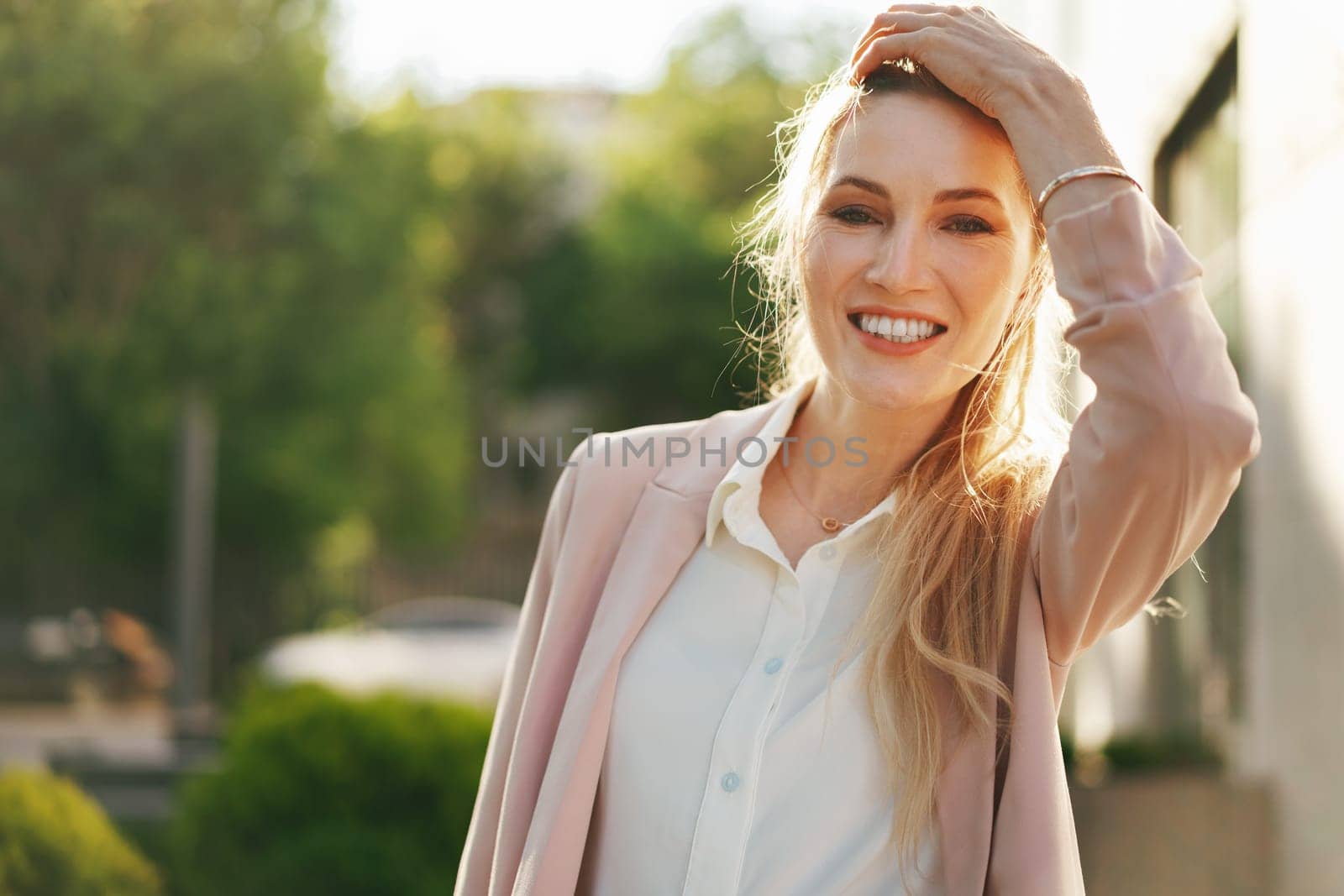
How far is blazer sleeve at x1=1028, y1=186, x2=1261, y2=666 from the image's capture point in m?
1.56

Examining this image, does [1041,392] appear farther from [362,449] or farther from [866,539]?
[362,449]

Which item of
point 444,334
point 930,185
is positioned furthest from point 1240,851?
point 444,334

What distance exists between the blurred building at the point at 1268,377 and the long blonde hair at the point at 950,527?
1963mm

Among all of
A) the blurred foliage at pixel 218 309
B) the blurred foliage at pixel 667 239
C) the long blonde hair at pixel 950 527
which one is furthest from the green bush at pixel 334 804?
the blurred foliage at pixel 667 239

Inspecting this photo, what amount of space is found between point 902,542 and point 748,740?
1.10 feet

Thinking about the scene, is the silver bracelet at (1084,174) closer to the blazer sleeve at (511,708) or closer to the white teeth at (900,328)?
the white teeth at (900,328)

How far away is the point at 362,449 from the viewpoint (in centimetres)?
1916

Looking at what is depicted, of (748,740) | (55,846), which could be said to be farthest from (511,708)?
(55,846)

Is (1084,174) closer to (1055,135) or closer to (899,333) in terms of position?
(1055,135)

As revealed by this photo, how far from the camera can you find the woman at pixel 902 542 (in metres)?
1.63

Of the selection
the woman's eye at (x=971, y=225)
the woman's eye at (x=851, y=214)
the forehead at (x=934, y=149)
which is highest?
the forehead at (x=934, y=149)

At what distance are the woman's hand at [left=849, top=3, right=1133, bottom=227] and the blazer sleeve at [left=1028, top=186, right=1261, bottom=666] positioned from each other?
59 millimetres

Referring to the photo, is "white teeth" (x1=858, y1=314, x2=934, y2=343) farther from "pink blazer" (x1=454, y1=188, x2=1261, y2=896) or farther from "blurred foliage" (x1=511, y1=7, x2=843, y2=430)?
"blurred foliage" (x1=511, y1=7, x2=843, y2=430)

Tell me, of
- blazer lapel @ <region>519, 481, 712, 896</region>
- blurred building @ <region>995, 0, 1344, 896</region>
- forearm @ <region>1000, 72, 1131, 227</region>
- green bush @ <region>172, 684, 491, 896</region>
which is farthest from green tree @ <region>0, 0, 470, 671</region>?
forearm @ <region>1000, 72, 1131, 227</region>
